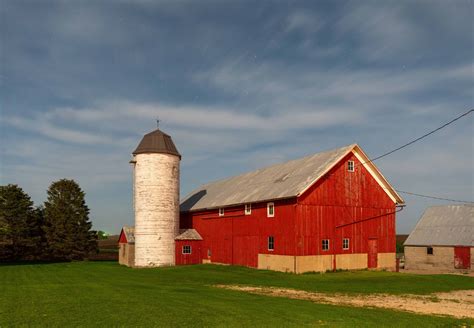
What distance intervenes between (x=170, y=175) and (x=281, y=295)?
2340 centimetres

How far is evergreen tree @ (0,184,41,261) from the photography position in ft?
186

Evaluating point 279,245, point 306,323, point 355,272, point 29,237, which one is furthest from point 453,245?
point 29,237

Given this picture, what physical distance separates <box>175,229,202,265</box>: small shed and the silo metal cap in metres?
8.30

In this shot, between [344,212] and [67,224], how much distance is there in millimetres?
39478

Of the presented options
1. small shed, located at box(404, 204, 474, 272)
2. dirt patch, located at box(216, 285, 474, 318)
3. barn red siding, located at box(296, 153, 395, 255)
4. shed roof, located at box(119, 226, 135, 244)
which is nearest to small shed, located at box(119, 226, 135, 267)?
shed roof, located at box(119, 226, 135, 244)

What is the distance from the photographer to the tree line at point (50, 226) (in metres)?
57.1

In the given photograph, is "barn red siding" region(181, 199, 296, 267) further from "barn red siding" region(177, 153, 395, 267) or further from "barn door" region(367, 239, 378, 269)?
"barn door" region(367, 239, 378, 269)

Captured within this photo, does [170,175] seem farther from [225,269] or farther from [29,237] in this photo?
[29,237]

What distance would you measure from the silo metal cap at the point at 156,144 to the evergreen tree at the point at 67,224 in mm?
22022

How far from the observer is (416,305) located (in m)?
18.3

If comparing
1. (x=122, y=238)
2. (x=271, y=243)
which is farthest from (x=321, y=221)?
(x=122, y=238)

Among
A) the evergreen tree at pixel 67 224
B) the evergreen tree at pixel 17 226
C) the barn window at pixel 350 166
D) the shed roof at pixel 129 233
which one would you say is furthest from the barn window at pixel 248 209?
the evergreen tree at pixel 17 226

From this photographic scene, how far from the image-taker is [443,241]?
47156 millimetres

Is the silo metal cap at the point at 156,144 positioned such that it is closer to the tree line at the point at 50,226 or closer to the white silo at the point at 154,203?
the white silo at the point at 154,203
